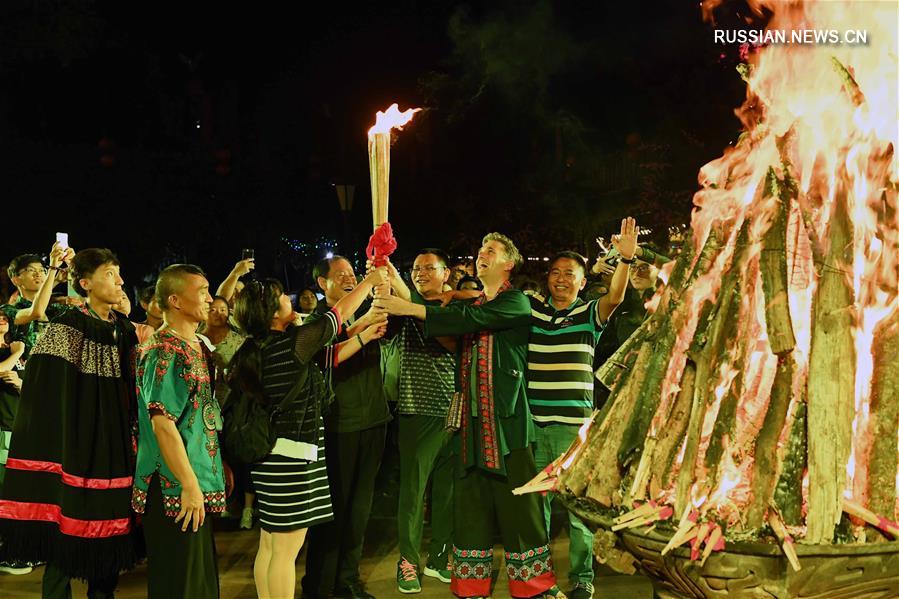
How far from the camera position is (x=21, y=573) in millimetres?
6191

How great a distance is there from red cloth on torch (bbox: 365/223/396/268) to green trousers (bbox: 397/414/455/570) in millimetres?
1534

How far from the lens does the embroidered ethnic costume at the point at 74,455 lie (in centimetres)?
475

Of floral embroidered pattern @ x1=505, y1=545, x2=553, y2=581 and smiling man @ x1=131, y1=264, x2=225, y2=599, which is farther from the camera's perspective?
floral embroidered pattern @ x1=505, y1=545, x2=553, y2=581

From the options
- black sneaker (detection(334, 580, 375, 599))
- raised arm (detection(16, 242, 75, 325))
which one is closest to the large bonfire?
black sneaker (detection(334, 580, 375, 599))

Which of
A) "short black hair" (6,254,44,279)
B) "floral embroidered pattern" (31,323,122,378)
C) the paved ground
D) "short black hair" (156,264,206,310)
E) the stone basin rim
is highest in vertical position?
"short black hair" (6,254,44,279)

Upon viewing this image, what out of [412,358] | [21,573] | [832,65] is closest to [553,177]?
[412,358]

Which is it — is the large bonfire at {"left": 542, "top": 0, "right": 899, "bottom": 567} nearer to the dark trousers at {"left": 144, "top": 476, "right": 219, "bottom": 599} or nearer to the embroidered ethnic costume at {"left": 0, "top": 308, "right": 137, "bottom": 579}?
the dark trousers at {"left": 144, "top": 476, "right": 219, "bottom": 599}

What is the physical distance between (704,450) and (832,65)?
1550 mm

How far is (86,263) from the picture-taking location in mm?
4910

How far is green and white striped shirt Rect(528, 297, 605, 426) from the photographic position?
554 cm

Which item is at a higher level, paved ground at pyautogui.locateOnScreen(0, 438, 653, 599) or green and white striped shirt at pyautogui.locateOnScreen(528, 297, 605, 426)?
green and white striped shirt at pyautogui.locateOnScreen(528, 297, 605, 426)

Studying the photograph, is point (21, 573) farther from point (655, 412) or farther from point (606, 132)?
point (606, 132)

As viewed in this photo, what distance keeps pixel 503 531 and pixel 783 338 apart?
2.51m

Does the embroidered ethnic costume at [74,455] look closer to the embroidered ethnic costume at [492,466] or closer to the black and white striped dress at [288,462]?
the black and white striped dress at [288,462]
